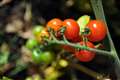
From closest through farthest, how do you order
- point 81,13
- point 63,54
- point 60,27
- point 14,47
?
point 60,27, point 63,54, point 81,13, point 14,47

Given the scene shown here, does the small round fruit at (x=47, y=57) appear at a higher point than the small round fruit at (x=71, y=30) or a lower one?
lower

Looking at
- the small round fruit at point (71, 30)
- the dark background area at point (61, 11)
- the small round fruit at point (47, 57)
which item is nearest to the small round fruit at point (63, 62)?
the small round fruit at point (47, 57)

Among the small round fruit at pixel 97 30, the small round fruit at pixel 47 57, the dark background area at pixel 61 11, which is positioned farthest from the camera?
the dark background area at pixel 61 11

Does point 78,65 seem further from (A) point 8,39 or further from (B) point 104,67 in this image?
(A) point 8,39

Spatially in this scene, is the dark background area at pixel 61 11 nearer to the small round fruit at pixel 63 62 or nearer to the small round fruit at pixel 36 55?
the small round fruit at pixel 63 62

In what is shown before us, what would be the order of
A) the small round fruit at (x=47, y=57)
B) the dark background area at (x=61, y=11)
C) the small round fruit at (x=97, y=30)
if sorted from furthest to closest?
the dark background area at (x=61, y=11) < the small round fruit at (x=47, y=57) < the small round fruit at (x=97, y=30)

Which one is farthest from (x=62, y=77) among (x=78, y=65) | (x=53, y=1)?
(x=53, y=1)

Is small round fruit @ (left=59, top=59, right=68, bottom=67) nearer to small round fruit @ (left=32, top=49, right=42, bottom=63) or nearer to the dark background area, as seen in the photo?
small round fruit @ (left=32, top=49, right=42, bottom=63)

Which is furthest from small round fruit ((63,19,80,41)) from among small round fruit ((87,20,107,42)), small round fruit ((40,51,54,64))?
small round fruit ((40,51,54,64))
